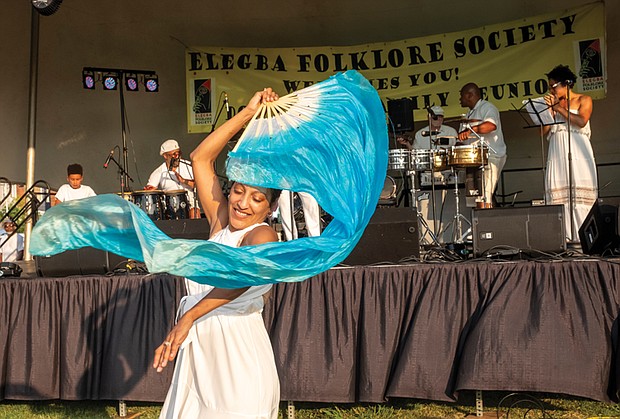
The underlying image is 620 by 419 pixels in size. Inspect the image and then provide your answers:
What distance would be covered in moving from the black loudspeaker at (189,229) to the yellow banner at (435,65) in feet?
14.1

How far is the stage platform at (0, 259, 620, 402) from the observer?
520cm

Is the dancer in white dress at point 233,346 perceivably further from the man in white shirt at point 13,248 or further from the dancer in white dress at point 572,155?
the man in white shirt at point 13,248

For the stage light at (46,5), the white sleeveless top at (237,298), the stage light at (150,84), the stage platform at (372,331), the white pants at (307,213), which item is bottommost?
the stage platform at (372,331)

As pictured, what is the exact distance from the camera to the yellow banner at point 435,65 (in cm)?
1040

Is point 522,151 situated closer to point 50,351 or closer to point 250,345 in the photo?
point 50,351

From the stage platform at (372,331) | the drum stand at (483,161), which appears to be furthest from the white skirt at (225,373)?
the drum stand at (483,161)

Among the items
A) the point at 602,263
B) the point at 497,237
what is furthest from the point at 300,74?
the point at 602,263

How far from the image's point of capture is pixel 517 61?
10828 mm

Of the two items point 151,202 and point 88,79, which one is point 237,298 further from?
point 88,79

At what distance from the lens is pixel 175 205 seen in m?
8.90

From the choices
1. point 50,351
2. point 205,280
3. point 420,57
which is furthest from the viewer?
point 420,57

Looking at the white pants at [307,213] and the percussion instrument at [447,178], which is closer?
the white pants at [307,213]

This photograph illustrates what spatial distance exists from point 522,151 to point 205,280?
996 centimetres

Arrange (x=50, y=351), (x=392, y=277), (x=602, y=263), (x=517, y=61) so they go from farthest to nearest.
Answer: (x=517, y=61) → (x=50, y=351) → (x=392, y=277) → (x=602, y=263)
